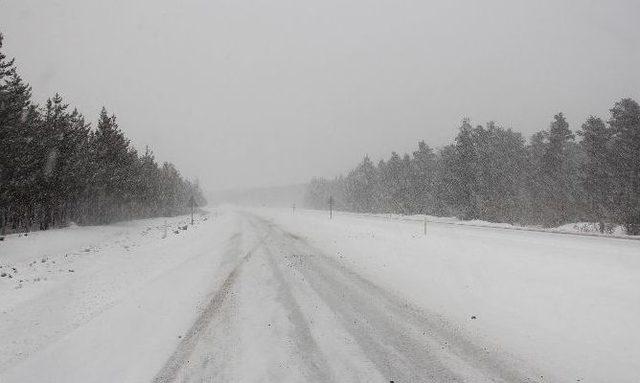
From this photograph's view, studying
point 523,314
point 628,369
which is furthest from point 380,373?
point 523,314

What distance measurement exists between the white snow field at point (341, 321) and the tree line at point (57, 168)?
20.4 m

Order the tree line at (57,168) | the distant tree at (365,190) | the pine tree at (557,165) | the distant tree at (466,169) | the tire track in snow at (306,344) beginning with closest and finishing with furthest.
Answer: the tire track in snow at (306,344), the tree line at (57,168), the distant tree at (466,169), the pine tree at (557,165), the distant tree at (365,190)

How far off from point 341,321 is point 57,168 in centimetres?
3520

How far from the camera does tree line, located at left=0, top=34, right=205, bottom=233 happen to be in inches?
1027

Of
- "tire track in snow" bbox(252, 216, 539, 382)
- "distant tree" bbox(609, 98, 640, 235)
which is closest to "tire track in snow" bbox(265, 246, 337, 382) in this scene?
"tire track in snow" bbox(252, 216, 539, 382)

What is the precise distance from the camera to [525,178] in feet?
200

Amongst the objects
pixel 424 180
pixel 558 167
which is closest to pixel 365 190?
pixel 424 180

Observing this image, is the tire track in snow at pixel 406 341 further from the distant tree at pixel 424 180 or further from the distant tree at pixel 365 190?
the distant tree at pixel 365 190

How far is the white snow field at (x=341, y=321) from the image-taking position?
176 inches

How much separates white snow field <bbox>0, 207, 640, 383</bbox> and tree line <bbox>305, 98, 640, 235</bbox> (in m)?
17.2

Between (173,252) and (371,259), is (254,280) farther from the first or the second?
(173,252)

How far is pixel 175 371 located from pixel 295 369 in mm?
1424

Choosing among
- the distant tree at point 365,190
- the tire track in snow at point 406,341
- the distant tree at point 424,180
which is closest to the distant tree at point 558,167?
the distant tree at point 424,180

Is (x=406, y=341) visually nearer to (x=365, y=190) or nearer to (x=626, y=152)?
(x=626, y=152)
